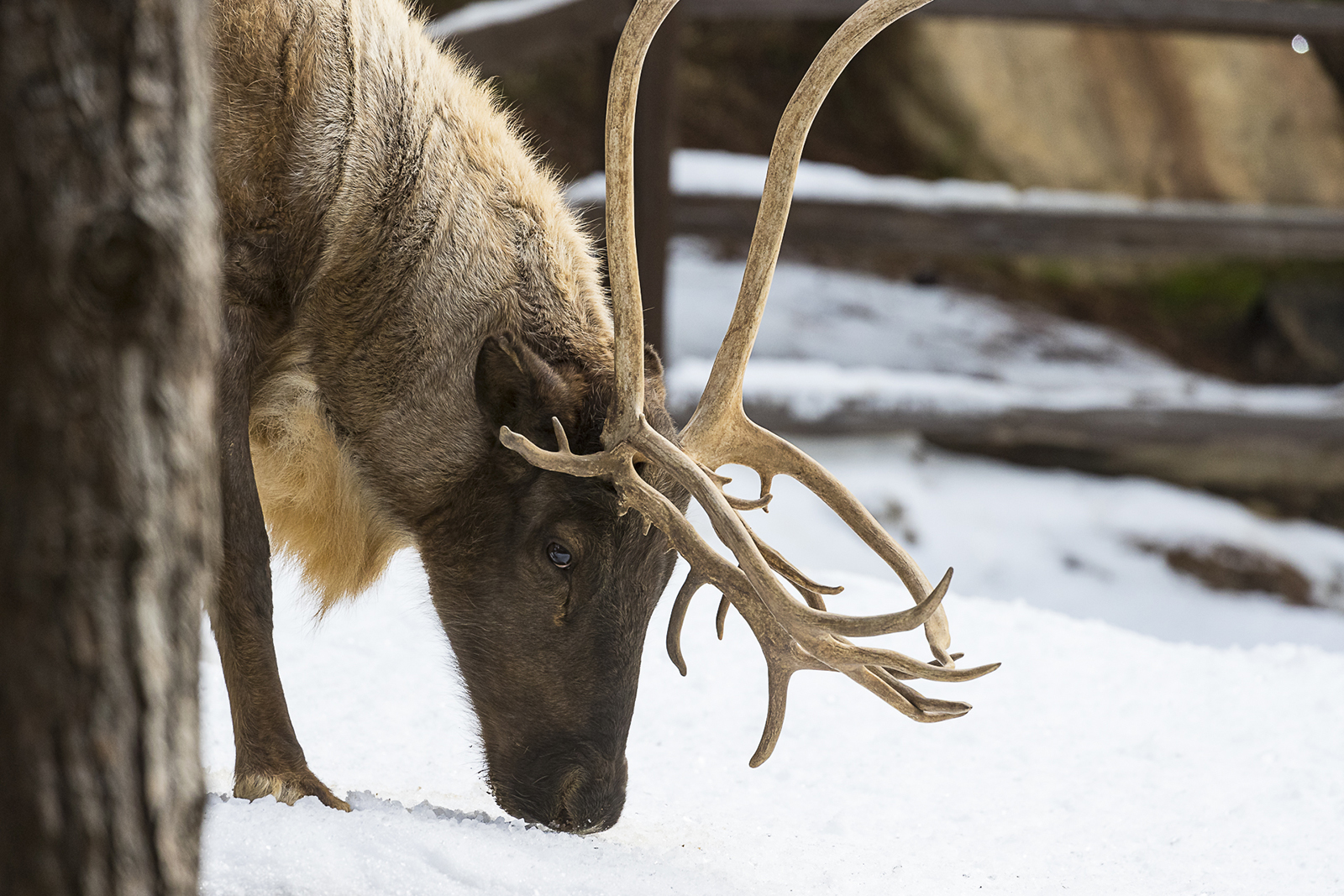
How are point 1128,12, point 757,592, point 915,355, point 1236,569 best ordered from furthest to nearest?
1. point 915,355
2. point 1236,569
3. point 1128,12
4. point 757,592

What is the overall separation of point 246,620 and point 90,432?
4.44 feet

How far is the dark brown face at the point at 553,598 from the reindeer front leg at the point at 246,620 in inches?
15.1

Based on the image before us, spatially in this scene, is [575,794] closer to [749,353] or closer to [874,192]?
[749,353]

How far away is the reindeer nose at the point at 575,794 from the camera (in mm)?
2297

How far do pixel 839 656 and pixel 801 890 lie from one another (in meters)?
0.38

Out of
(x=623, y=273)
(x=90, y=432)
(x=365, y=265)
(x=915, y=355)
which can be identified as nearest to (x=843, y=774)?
(x=623, y=273)

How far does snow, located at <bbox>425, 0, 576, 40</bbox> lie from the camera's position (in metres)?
5.16

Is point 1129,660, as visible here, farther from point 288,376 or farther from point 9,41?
point 9,41

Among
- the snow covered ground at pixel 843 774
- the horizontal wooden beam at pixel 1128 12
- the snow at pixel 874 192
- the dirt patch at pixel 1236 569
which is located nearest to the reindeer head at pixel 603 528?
the snow covered ground at pixel 843 774

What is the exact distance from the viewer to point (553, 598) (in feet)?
7.93

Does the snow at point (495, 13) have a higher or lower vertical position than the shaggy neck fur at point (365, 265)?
higher

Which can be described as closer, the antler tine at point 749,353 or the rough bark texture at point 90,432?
the rough bark texture at point 90,432

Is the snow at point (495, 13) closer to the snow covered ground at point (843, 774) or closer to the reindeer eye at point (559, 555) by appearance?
the snow covered ground at point (843, 774)

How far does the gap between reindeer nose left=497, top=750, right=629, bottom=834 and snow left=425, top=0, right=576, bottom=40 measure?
139 inches
